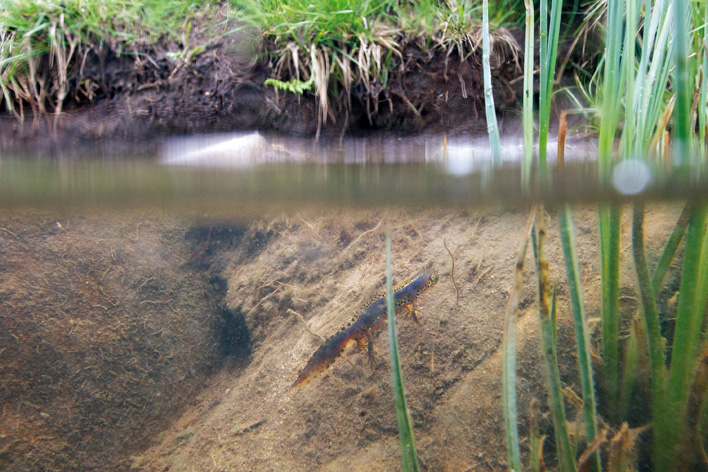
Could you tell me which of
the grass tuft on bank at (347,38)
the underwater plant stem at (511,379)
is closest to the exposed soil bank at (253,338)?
the underwater plant stem at (511,379)

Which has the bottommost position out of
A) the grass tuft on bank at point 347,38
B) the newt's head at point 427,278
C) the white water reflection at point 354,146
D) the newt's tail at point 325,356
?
the newt's tail at point 325,356

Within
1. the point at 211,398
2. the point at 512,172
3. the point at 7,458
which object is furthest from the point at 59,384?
the point at 512,172

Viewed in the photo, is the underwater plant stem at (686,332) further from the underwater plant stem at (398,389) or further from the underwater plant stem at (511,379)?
the underwater plant stem at (398,389)

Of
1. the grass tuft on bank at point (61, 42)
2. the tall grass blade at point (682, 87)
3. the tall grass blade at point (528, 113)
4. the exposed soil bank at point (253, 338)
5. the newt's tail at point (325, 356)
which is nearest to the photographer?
the tall grass blade at point (682, 87)

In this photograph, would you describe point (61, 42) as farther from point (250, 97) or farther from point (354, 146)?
point (354, 146)

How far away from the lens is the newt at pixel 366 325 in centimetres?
112

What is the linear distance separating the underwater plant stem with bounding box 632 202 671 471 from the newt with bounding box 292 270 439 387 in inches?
21.8

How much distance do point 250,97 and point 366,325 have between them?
1195 millimetres

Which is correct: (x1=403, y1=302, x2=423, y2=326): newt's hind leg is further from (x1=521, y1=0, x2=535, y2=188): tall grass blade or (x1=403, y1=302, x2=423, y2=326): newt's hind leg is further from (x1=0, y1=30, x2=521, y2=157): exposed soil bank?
(x1=0, y1=30, x2=521, y2=157): exposed soil bank

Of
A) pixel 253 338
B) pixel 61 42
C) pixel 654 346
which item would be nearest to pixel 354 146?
pixel 253 338

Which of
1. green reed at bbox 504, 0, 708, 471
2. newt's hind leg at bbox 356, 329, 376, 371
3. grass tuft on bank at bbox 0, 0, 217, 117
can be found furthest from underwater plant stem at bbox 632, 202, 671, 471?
grass tuft on bank at bbox 0, 0, 217, 117

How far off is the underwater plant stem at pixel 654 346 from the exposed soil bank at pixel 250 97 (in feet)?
3.50

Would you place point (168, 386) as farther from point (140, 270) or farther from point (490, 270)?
point (490, 270)

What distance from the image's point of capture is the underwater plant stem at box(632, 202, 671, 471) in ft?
2.44
